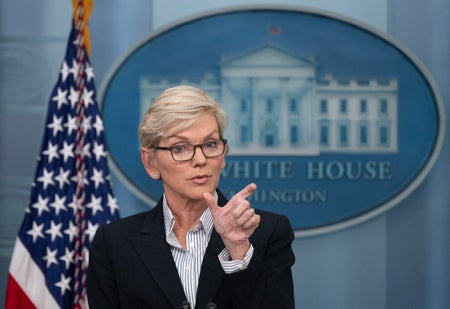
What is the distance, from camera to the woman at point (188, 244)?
74.2 inches

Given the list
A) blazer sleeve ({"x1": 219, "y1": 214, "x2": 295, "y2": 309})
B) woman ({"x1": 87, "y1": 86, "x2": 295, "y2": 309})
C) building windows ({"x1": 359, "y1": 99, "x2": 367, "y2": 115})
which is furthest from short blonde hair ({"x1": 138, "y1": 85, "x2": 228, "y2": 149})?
building windows ({"x1": 359, "y1": 99, "x2": 367, "y2": 115})

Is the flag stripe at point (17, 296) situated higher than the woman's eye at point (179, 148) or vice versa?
the woman's eye at point (179, 148)

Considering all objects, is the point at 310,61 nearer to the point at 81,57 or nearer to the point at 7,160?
the point at 81,57

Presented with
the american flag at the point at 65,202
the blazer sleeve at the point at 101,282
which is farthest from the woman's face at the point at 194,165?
the american flag at the point at 65,202

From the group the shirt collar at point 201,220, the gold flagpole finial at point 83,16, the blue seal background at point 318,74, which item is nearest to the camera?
the shirt collar at point 201,220

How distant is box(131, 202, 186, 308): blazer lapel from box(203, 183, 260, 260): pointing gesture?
0.20 m

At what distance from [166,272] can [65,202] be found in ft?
5.90

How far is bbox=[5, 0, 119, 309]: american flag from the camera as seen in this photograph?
3.65 metres

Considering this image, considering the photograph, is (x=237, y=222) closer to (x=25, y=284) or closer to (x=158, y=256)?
(x=158, y=256)

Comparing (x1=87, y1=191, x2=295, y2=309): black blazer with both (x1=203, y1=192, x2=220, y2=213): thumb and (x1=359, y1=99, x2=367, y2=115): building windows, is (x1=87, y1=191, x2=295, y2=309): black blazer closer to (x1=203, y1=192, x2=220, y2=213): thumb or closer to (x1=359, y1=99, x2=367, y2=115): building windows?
(x1=203, y1=192, x2=220, y2=213): thumb

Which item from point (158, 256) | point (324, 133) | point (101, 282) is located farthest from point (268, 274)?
point (324, 133)

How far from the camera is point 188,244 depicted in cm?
205

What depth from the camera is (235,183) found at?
405 cm

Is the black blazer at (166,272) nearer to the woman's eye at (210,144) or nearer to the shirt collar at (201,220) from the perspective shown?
the shirt collar at (201,220)
